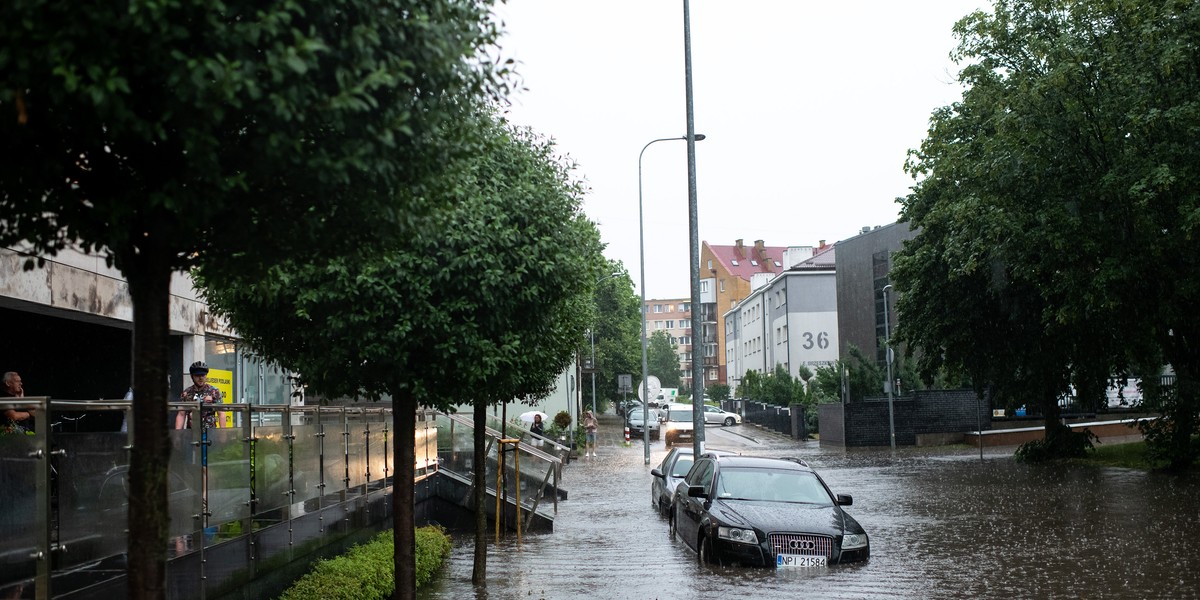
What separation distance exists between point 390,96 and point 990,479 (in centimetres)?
2588

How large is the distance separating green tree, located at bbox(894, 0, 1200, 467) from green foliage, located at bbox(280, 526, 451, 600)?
13.3m

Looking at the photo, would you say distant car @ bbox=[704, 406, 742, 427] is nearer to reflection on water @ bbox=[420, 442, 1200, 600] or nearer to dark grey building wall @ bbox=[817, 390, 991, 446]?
dark grey building wall @ bbox=[817, 390, 991, 446]

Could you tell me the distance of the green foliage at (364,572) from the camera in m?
9.32

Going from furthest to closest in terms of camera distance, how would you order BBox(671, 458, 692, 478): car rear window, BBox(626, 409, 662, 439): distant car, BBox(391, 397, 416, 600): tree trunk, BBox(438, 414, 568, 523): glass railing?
BBox(626, 409, 662, 439): distant car, BBox(671, 458, 692, 478): car rear window, BBox(438, 414, 568, 523): glass railing, BBox(391, 397, 416, 600): tree trunk

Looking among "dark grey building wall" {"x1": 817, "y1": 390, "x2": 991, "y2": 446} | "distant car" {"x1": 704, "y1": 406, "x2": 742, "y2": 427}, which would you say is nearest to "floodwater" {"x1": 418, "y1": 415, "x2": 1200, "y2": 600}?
"dark grey building wall" {"x1": 817, "y1": 390, "x2": 991, "y2": 446}

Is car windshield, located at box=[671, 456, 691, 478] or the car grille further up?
car windshield, located at box=[671, 456, 691, 478]

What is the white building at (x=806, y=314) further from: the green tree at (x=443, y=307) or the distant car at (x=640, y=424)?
the green tree at (x=443, y=307)

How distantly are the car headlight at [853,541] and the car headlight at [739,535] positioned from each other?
3.46 ft

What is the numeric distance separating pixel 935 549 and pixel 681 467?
21.7 feet

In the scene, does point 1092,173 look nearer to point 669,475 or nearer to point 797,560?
point 669,475

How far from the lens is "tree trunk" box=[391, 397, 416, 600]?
8.86 meters

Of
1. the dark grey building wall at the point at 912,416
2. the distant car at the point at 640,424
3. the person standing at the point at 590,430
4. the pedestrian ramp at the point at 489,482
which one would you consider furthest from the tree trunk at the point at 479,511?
the distant car at the point at 640,424

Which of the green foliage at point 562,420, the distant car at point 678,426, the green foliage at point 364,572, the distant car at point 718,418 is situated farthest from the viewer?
the distant car at point 718,418

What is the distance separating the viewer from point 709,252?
12569cm
